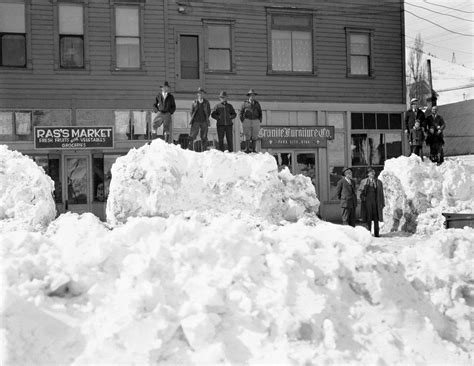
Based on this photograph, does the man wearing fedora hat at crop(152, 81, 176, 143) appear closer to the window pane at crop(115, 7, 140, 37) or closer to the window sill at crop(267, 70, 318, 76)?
the window pane at crop(115, 7, 140, 37)

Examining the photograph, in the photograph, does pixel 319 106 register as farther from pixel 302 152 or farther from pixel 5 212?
pixel 5 212

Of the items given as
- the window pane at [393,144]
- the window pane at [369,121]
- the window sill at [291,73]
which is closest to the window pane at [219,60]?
the window sill at [291,73]

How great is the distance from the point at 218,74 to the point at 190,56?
121cm

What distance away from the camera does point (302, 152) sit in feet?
74.3

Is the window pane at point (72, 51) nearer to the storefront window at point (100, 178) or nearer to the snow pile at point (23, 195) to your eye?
the storefront window at point (100, 178)

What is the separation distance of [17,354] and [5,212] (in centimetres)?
725

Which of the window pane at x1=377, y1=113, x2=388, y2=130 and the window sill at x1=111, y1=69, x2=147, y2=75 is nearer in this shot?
the window sill at x1=111, y1=69, x2=147, y2=75

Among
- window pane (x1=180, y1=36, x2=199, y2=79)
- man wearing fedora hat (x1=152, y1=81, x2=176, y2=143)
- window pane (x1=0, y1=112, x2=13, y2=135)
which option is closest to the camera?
man wearing fedora hat (x1=152, y1=81, x2=176, y2=143)

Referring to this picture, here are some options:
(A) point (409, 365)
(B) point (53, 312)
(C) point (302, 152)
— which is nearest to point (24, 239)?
(B) point (53, 312)

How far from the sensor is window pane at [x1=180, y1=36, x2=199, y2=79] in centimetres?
2166

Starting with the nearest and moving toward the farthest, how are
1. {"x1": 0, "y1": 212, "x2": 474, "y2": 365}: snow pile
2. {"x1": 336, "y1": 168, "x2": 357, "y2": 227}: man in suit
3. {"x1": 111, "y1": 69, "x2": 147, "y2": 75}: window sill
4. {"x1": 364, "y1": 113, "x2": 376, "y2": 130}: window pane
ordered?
{"x1": 0, "y1": 212, "x2": 474, "y2": 365}: snow pile, {"x1": 336, "y1": 168, "x2": 357, "y2": 227}: man in suit, {"x1": 111, "y1": 69, "x2": 147, "y2": 75}: window sill, {"x1": 364, "y1": 113, "x2": 376, "y2": 130}: window pane

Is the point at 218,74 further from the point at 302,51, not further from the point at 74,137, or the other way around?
the point at 74,137

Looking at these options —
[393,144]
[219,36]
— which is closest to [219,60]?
[219,36]

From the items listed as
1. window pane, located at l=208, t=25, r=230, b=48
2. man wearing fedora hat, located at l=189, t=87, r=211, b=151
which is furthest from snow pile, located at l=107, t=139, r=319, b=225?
window pane, located at l=208, t=25, r=230, b=48
